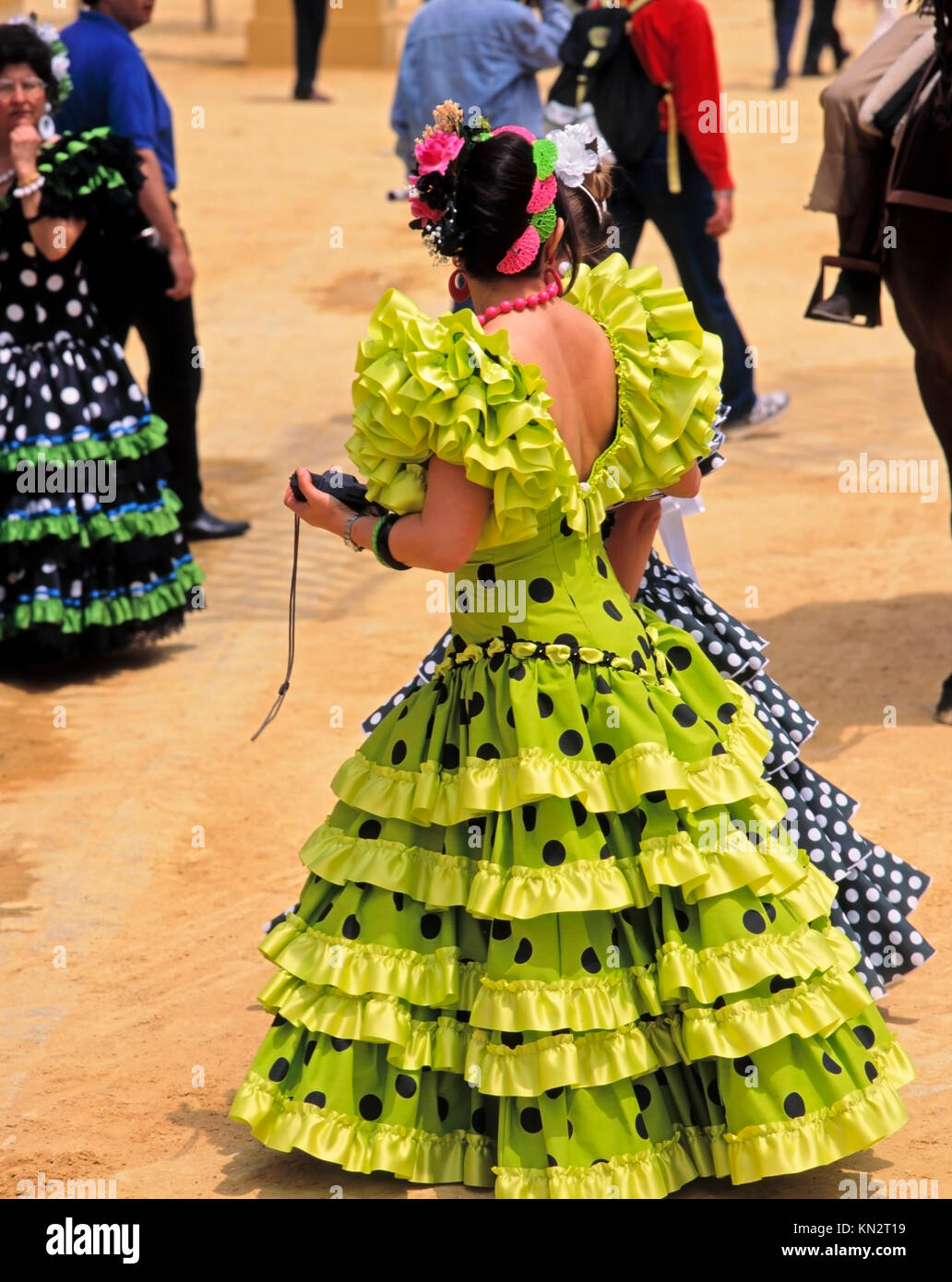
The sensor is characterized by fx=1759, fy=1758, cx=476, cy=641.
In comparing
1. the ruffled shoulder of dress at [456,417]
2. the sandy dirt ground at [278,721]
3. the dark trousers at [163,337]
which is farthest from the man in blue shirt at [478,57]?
the ruffled shoulder of dress at [456,417]

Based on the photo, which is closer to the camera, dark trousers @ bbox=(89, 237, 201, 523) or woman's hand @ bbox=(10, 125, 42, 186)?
woman's hand @ bbox=(10, 125, 42, 186)

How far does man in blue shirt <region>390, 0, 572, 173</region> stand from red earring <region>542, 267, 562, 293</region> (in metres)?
4.65

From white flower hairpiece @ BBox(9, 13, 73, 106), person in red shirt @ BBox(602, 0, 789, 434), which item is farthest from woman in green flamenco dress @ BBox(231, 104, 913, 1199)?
person in red shirt @ BBox(602, 0, 789, 434)

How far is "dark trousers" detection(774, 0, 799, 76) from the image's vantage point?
16.9 m

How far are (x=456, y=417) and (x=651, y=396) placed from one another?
0.49 metres

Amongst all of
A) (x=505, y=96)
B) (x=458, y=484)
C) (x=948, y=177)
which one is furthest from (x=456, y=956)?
(x=505, y=96)

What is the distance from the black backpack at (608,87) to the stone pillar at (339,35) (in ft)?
38.6

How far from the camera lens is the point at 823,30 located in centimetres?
1773

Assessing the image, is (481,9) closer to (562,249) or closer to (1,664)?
(1,664)

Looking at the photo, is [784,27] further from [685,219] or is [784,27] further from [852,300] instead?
[852,300]

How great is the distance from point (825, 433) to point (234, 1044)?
6164 millimetres

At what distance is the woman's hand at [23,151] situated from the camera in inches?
241

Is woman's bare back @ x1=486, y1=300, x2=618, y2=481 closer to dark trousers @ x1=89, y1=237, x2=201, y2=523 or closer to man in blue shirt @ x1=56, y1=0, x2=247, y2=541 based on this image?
dark trousers @ x1=89, y1=237, x2=201, y2=523

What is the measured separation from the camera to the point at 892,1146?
12.0 ft
